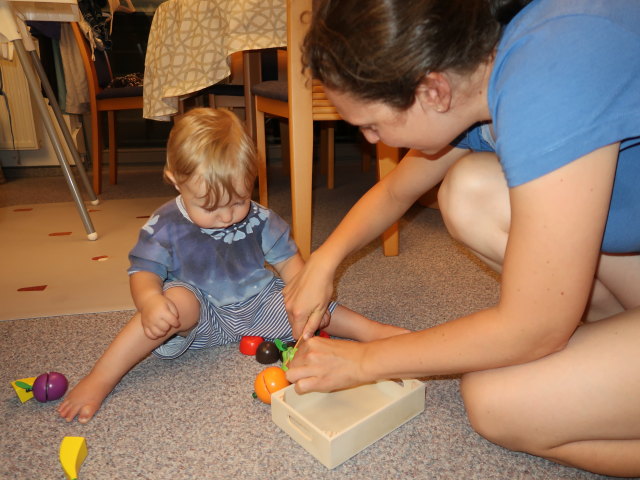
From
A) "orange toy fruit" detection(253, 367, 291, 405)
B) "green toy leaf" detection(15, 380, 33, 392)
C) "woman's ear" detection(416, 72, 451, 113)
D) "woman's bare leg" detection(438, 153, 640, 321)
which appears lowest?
"green toy leaf" detection(15, 380, 33, 392)

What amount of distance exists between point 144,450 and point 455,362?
0.41 metres

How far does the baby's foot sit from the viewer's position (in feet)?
2.42

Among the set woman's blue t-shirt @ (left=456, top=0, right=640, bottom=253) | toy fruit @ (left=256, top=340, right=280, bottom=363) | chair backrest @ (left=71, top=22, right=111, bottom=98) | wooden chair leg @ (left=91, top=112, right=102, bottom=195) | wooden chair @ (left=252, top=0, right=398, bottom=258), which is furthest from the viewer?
wooden chair leg @ (left=91, top=112, right=102, bottom=195)

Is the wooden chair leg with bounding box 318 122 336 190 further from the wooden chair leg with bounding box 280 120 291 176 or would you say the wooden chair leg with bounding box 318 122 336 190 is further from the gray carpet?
the gray carpet

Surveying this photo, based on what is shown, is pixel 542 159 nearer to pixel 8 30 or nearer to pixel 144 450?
pixel 144 450

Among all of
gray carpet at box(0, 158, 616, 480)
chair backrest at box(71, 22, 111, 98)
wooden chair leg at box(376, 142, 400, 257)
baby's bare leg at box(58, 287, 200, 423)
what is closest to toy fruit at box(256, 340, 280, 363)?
gray carpet at box(0, 158, 616, 480)

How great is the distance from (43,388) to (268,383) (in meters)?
0.33

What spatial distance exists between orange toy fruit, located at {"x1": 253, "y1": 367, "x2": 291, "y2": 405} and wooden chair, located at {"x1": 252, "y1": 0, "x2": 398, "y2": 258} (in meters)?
0.57

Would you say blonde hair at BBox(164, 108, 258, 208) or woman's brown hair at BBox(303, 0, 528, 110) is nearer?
woman's brown hair at BBox(303, 0, 528, 110)

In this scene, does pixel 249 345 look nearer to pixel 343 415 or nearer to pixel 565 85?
pixel 343 415

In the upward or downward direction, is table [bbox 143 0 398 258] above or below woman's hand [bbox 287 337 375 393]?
above

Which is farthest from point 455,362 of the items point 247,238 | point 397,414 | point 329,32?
point 247,238

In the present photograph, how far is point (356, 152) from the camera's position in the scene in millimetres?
3512

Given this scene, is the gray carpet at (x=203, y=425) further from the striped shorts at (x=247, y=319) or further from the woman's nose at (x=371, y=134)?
the woman's nose at (x=371, y=134)
